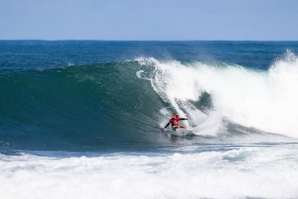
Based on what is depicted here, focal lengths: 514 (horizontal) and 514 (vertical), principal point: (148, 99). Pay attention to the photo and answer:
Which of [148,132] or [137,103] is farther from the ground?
[137,103]

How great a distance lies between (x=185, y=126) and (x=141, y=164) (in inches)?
258

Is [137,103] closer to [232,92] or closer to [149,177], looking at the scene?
[232,92]

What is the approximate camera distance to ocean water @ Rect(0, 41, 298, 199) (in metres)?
11.4

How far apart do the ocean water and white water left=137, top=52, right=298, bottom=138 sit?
0.05 metres

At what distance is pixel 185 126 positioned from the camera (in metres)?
19.2

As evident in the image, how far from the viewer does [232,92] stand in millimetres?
23859

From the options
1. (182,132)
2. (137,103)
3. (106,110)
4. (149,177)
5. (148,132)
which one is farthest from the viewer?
(137,103)

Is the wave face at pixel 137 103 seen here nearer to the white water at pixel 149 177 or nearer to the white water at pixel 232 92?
the white water at pixel 232 92

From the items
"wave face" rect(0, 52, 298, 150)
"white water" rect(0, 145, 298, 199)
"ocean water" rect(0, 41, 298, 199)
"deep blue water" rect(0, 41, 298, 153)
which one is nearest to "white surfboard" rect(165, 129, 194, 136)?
"ocean water" rect(0, 41, 298, 199)

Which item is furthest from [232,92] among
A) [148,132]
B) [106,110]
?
[148,132]

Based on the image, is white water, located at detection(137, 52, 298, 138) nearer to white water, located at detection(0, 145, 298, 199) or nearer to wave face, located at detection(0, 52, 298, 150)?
wave face, located at detection(0, 52, 298, 150)

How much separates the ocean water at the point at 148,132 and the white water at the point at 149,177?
23 millimetres

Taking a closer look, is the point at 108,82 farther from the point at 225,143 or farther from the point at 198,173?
the point at 198,173

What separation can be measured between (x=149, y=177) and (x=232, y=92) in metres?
13.0
